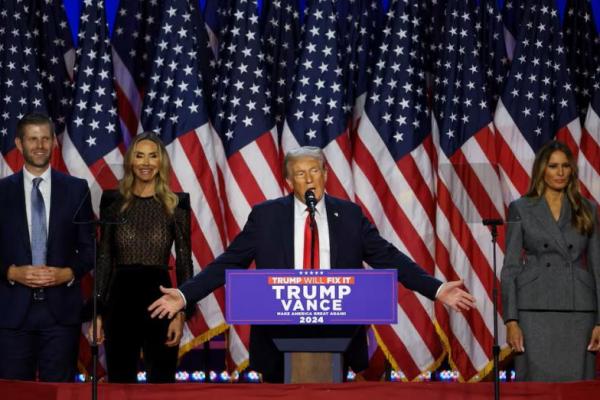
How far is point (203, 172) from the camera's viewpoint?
5770 millimetres

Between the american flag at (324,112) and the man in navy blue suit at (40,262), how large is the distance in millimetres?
1668

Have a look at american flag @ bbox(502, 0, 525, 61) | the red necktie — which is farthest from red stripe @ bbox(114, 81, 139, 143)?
the red necktie

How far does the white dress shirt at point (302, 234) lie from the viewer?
3.79 meters

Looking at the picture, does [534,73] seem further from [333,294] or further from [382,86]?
[333,294]

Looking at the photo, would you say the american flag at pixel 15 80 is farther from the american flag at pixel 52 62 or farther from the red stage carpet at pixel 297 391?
the red stage carpet at pixel 297 391

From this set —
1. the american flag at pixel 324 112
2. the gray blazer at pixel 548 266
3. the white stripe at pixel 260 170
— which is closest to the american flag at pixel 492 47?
the american flag at pixel 324 112

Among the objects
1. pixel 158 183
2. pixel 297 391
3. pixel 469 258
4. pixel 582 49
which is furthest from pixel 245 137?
pixel 297 391

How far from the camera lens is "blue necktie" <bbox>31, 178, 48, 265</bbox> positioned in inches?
173

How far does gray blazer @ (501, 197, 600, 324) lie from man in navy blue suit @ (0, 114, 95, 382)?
1.81m

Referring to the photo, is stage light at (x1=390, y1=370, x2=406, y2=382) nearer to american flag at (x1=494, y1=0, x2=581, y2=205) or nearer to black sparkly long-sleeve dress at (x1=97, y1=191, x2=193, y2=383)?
american flag at (x1=494, y1=0, x2=581, y2=205)

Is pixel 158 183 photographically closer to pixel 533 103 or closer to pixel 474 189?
pixel 474 189

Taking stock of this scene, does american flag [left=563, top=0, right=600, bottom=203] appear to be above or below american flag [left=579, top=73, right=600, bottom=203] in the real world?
above

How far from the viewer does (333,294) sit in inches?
125

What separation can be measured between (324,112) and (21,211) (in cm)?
201
